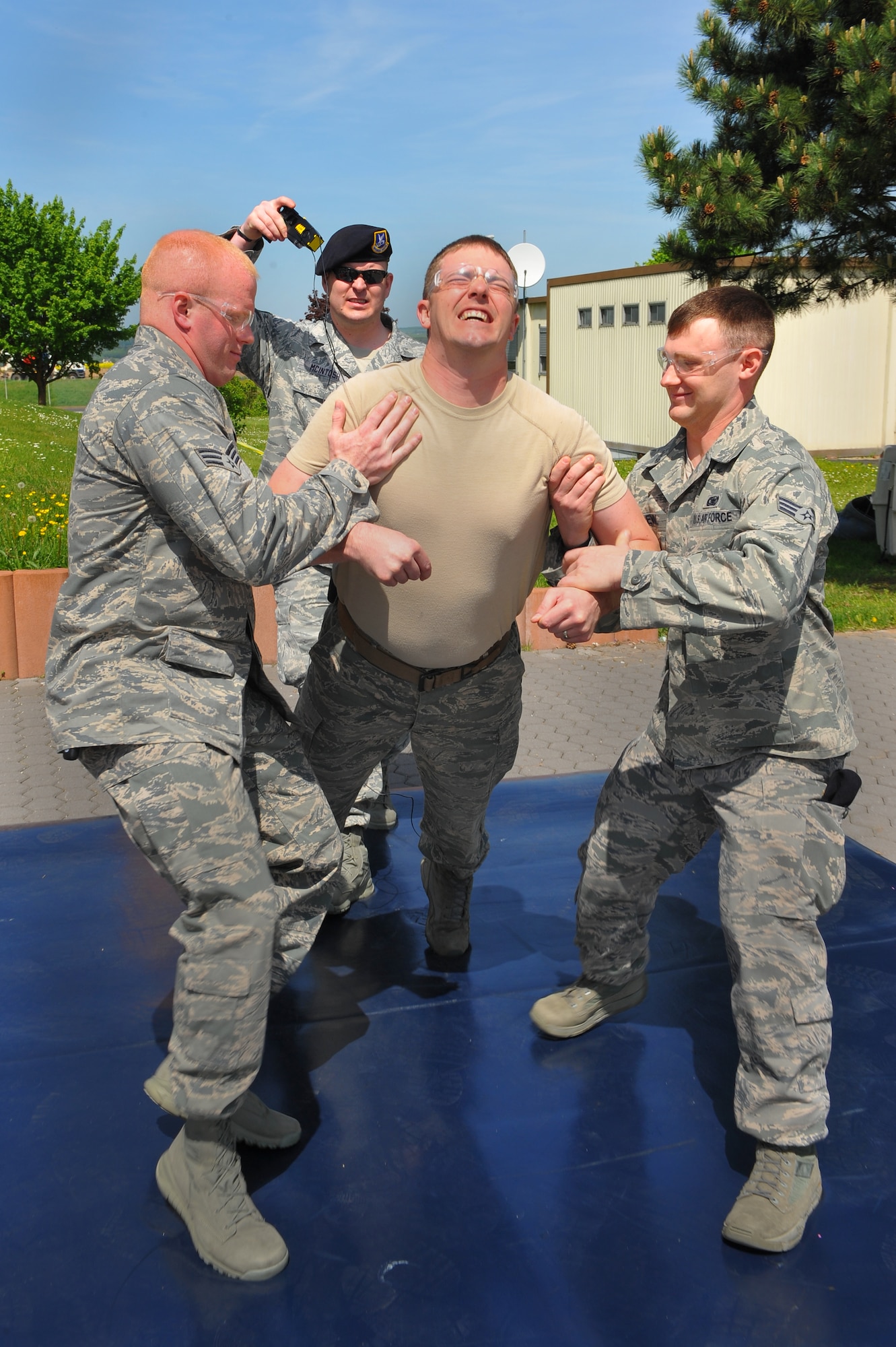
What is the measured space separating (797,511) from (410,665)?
1.16m

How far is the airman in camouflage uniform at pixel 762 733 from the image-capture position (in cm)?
248

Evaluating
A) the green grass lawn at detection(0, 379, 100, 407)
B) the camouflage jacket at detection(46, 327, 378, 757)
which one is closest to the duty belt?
the camouflage jacket at detection(46, 327, 378, 757)

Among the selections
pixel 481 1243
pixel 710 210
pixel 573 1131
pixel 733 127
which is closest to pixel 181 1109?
pixel 481 1243

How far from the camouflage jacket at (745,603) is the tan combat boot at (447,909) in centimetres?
97

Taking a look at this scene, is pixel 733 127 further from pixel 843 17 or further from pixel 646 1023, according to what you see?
pixel 646 1023

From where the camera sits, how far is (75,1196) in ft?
8.61

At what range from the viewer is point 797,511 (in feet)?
8.26

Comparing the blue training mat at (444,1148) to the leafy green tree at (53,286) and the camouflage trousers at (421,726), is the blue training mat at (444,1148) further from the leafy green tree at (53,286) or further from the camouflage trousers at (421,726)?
the leafy green tree at (53,286)

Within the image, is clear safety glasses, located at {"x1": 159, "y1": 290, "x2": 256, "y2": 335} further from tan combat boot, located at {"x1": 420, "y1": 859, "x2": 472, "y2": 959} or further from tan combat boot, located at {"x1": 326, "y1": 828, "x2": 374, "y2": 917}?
tan combat boot, located at {"x1": 326, "y1": 828, "x2": 374, "y2": 917}

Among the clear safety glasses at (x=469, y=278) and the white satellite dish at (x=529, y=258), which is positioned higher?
the white satellite dish at (x=529, y=258)

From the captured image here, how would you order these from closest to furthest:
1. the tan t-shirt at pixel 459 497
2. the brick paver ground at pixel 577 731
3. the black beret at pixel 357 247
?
the tan t-shirt at pixel 459 497 → the black beret at pixel 357 247 → the brick paver ground at pixel 577 731

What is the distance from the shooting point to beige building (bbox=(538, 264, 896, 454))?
24875 mm

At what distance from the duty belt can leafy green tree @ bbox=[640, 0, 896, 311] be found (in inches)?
301

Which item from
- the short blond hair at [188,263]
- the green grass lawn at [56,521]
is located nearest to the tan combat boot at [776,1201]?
the short blond hair at [188,263]
